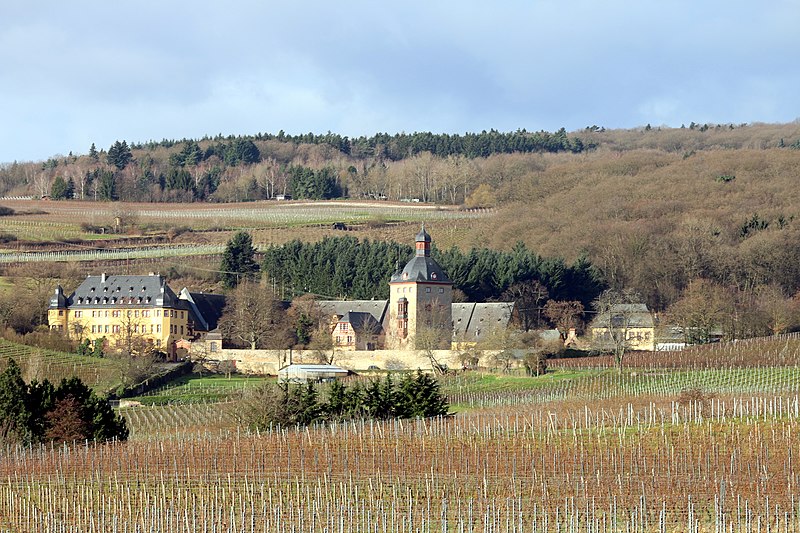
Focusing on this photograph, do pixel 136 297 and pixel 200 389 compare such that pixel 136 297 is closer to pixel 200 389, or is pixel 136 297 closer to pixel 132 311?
pixel 132 311

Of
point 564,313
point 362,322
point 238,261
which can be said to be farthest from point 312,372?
point 238,261

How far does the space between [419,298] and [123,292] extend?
1998 cm

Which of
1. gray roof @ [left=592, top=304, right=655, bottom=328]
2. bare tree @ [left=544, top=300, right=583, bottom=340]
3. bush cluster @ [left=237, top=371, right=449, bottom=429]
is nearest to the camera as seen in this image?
bush cluster @ [left=237, top=371, right=449, bottom=429]

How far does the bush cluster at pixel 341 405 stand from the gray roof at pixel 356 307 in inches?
1607

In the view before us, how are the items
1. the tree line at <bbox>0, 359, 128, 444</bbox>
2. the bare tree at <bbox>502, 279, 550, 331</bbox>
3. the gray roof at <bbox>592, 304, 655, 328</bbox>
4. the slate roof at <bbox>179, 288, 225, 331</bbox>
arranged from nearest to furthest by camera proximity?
the tree line at <bbox>0, 359, 128, 444</bbox> → the gray roof at <bbox>592, 304, 655, 328</bbox> → the bare tree at <bbox>502, 279, 550, 331</bbox> → the slate roof at <bbox>179, 288, 225, 331</bbox>

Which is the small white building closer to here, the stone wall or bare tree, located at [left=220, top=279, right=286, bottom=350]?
the stone wall

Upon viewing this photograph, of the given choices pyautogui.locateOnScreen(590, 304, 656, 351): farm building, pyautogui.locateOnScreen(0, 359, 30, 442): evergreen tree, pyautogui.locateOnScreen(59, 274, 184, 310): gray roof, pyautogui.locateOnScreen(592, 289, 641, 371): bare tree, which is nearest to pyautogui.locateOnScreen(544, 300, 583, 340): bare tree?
pyautogui.locateOnScreen(592, 289, 641, 371): bare tree

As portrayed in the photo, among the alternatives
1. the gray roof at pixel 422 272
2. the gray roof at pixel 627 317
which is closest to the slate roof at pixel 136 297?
the gray roof at pixel 422 272

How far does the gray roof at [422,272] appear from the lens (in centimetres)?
8938

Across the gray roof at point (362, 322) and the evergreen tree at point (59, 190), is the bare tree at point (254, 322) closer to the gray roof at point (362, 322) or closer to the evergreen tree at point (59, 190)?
the gray roof at point (362, 322)

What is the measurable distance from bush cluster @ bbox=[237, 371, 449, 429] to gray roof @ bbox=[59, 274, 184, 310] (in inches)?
1672

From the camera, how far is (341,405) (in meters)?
49.9

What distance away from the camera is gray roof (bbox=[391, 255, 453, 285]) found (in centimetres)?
8938

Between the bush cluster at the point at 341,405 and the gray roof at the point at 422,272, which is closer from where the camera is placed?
the bush cluster at the point at 341,405
